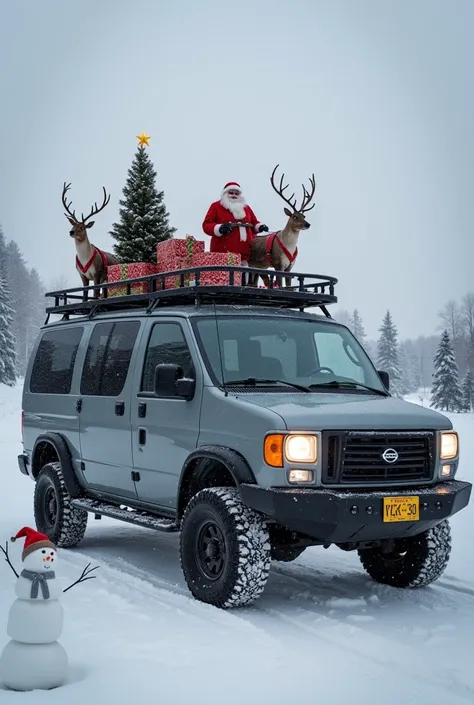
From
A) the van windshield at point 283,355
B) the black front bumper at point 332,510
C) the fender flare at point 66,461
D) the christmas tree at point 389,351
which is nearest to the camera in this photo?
the black front bumper at point 332,510

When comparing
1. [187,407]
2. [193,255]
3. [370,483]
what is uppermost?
[193,255]

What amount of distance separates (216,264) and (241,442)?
2418mm

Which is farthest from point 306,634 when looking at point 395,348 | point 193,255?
point 395,348

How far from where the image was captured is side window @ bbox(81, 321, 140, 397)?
7.49m

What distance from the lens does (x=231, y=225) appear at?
8.97m

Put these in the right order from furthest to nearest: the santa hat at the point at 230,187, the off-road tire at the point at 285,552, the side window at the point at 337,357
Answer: the santa hat at the point at 230,187 → the side window at the point at 337,357 → the off-road tire at the point at 285,552

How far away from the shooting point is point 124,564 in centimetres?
739

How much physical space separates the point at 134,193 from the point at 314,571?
925 inches

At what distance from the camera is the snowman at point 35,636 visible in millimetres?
3924

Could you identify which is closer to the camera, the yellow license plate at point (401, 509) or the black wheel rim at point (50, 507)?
the yellow license plate at point (401, 509)

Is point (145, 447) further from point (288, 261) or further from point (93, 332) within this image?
point (288, 261)

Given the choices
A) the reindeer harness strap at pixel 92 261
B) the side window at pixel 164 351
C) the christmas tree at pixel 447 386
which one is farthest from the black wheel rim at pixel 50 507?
the christmas tree at pixel 447 386

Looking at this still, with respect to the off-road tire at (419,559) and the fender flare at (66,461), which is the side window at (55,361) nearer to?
the fender flare at (66,461)

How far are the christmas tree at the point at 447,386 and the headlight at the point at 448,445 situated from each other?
48532 millimetres
